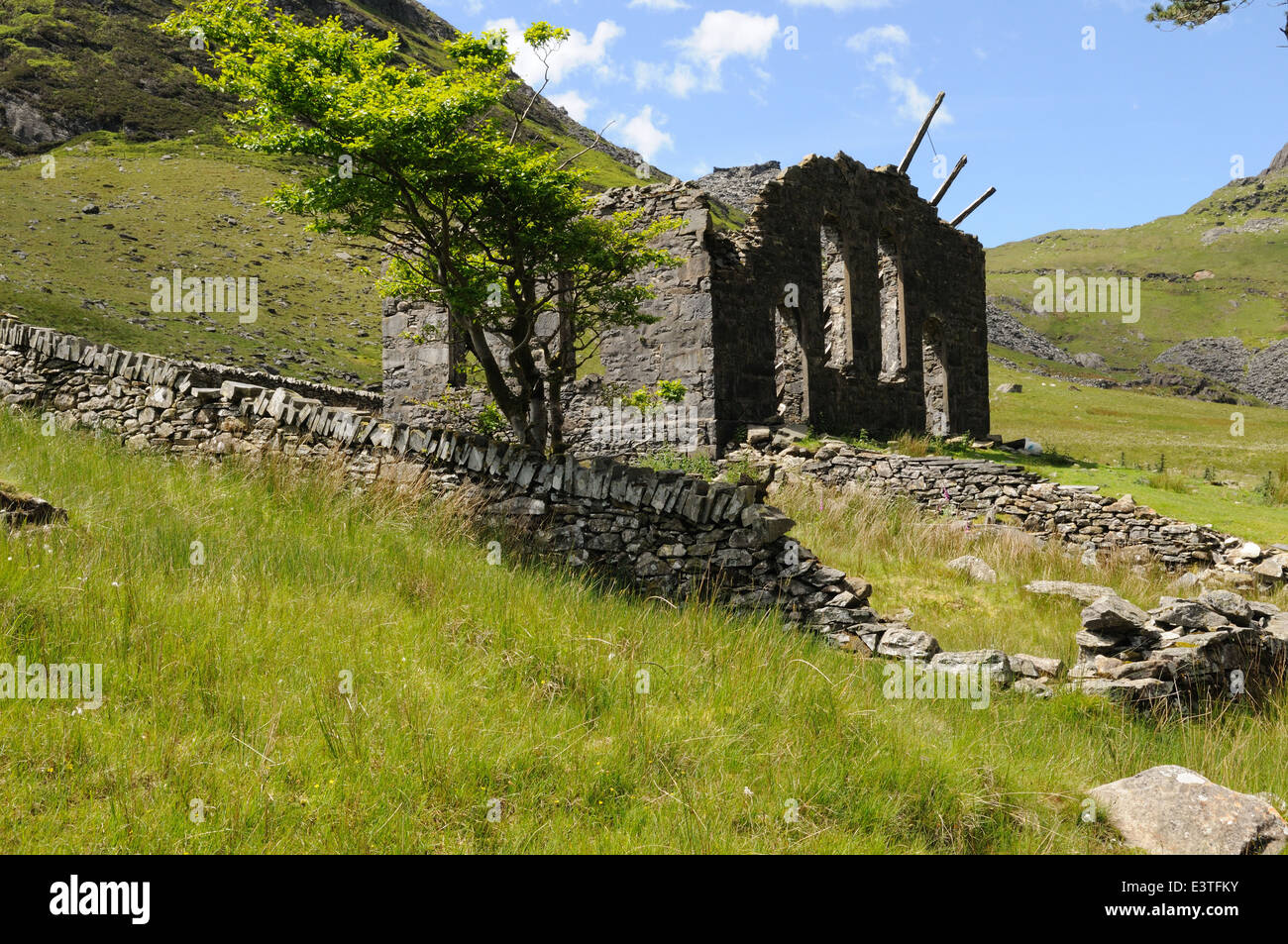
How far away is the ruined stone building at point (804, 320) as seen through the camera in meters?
16.2

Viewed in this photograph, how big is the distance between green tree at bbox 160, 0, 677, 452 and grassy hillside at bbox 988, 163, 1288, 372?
102 metres

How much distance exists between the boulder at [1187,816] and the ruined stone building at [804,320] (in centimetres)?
1169

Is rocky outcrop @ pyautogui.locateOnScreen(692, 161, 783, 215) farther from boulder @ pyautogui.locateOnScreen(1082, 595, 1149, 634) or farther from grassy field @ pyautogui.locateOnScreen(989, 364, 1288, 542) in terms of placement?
boulder @ pyautogui.locateOnScreen(1082, 595, 1149, 634)

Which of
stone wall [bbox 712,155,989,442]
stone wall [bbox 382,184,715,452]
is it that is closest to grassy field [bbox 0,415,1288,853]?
stone wall [bbox 382,184,715,452]

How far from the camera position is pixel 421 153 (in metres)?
8.21

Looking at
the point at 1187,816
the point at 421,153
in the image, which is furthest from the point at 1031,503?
the point at 421,153

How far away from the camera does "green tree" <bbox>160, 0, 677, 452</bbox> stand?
26.6ft

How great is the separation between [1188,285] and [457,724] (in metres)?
148

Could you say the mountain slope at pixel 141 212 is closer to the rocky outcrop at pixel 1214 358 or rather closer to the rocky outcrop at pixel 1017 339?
the rocky outcrop at pixel 1017 339

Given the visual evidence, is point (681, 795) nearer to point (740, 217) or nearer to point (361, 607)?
point (361, 607)

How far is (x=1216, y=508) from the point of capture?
1424cm

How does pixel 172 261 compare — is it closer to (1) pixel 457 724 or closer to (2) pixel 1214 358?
(1) pixel 457 724

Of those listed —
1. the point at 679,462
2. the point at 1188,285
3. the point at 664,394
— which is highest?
the point at 1188,285

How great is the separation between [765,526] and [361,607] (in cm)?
370
